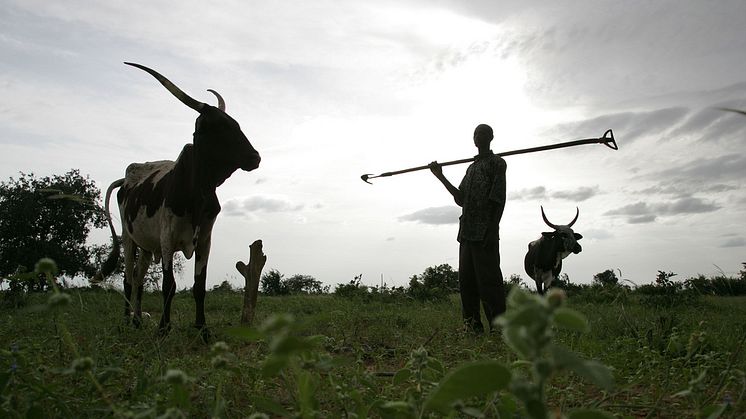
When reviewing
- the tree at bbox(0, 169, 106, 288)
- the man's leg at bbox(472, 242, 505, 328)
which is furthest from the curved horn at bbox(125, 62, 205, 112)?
the tree at bbox(0, 169, 106, 288)

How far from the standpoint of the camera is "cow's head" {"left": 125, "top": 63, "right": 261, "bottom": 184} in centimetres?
536

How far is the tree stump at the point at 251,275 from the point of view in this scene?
509 cm

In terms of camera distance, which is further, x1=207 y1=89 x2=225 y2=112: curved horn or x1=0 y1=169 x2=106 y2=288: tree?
x1=0 y1=169 x2=106 y2=288: tree

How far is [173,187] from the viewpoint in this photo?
556 centimetres

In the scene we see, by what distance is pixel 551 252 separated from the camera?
10.6 meters

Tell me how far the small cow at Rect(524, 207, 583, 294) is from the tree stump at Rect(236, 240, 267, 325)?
22.7 ft

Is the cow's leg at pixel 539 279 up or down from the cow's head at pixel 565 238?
down

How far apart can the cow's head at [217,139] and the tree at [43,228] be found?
20.6m

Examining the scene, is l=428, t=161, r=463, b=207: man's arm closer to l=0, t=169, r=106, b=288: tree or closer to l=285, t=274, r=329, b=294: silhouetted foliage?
l=285, t=274, r=329, b=294: silhouetted foliage

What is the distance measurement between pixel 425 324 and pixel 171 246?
2.77 metres

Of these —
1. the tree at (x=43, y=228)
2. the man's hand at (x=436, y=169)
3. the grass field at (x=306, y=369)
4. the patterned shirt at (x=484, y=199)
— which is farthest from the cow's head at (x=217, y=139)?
the tree at (x=43, y=228)

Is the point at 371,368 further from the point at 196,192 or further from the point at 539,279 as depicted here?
the point at 539,279

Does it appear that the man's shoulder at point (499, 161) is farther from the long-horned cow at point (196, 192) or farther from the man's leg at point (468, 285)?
the long-horned cow at point (196, 192)

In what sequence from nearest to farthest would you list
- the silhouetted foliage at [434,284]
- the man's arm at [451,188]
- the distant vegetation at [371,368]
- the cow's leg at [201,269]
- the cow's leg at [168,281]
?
the distant vegetation at [371,368] → the cow's leg at [168,281] → the cow's leg at [201,269] → the man's arm at [451,188] → the silhouetted foliage at [434,284]
